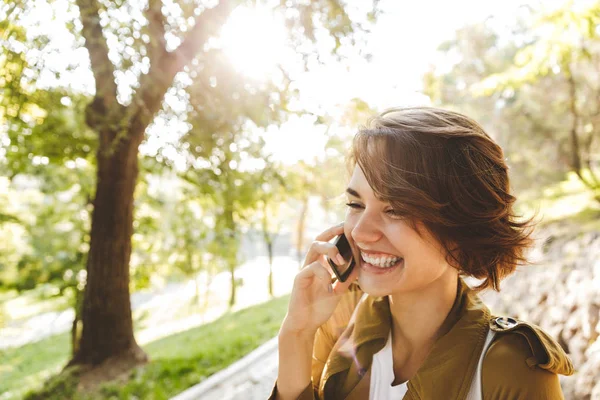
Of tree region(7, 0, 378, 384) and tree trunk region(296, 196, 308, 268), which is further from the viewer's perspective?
tree trunk region(296, 196, 308, 268)

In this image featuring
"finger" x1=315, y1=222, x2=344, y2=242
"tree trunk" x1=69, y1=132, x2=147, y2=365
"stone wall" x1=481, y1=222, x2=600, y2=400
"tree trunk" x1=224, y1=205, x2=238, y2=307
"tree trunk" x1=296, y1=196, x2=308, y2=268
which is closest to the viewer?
"finger" x1=315, y1=222, x2=344, y2=242

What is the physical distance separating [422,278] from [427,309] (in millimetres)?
172

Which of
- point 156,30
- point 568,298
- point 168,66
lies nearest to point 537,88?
point 568,298

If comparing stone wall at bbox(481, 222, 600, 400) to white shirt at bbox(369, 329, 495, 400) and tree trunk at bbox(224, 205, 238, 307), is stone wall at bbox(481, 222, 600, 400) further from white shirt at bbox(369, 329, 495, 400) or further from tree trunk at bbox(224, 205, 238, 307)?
tree trunk at bbox(224, 205, 238, 307)

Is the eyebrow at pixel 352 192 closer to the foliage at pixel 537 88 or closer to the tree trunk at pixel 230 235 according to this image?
the foliage at pixel 537 88

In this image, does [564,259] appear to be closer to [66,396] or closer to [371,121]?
[371,121]

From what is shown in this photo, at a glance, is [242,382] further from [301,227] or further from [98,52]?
[301,227]

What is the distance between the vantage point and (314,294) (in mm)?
1511

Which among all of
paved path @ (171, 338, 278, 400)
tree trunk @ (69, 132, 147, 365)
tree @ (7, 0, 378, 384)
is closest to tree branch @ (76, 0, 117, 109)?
tree @ (7, 0, 378, 384)

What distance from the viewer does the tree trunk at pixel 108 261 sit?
4.85 m

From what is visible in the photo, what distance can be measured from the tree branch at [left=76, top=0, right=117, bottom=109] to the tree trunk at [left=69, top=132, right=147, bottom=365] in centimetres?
75

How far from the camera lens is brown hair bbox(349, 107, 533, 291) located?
1258 millimetres

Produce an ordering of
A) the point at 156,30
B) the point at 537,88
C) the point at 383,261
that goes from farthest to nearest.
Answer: the point at 537,88, the point at 156,30, the point at 383,261

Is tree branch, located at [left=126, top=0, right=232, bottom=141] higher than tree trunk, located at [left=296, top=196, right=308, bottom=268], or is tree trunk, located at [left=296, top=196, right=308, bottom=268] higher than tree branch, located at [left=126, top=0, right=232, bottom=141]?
tree branch, located at [left=126, top=0, right=232, bottom=141]
